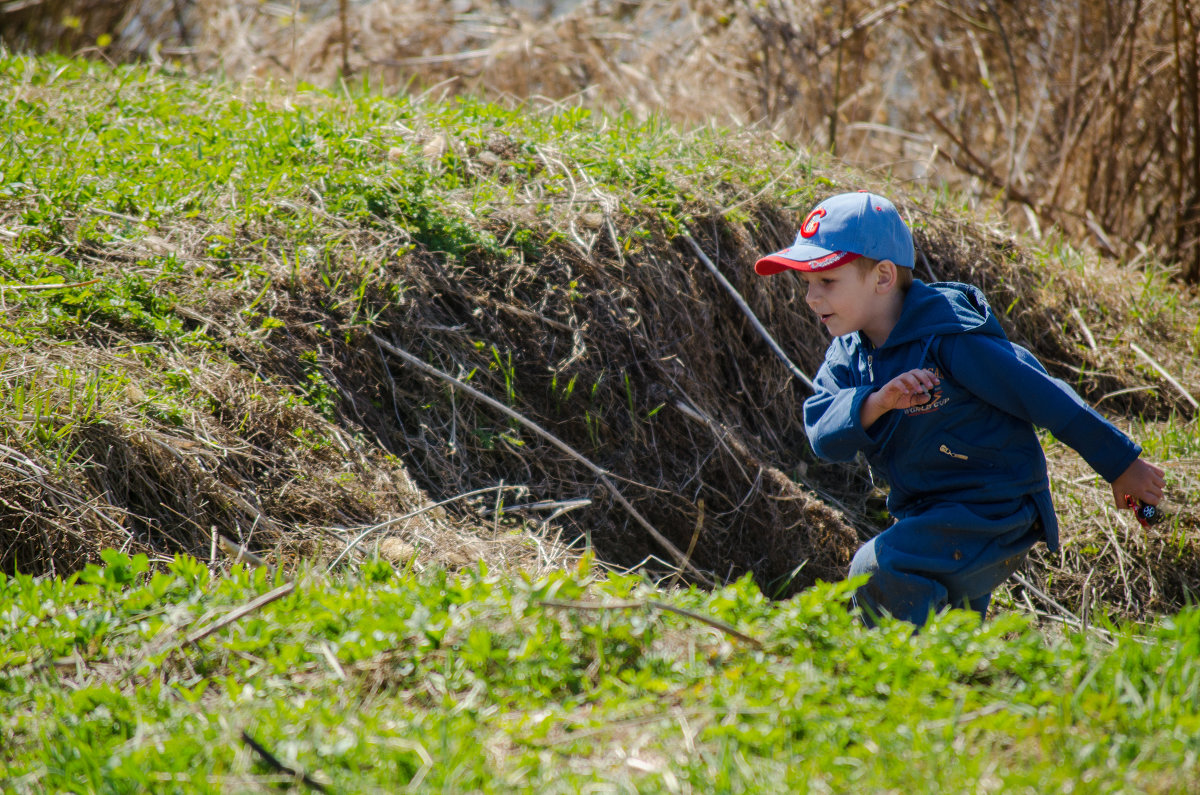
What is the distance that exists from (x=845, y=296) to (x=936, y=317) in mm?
306

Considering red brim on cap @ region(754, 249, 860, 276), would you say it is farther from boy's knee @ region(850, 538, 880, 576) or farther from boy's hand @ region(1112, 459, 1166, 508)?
boy's hand @ region(1112, 459, 1166, 508)

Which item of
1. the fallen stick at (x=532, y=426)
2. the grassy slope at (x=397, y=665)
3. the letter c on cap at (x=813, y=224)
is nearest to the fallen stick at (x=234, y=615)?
the grassy slope at (x=397, y=665)

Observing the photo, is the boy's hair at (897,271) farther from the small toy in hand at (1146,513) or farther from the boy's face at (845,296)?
the small toy in hand at (1146,513)

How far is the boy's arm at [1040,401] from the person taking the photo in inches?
118

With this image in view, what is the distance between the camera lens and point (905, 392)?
2906 mm

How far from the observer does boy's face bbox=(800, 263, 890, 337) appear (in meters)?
3.26

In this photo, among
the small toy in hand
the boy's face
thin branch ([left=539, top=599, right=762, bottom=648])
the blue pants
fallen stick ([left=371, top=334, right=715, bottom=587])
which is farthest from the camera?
fallen stick ([left=371, top=334, right=715, bottom=587])

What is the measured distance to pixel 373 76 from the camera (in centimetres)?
912

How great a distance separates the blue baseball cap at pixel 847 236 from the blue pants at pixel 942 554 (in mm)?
895

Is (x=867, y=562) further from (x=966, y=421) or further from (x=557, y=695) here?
(x=557, y=695)

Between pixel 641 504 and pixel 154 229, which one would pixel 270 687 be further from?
pixel 154 229

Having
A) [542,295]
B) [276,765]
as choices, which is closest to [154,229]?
[542,295]

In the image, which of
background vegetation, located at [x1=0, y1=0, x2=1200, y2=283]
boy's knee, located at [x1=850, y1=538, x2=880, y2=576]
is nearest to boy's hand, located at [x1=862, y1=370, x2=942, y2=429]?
boy's knee, located at [x1=850, y1=538, x2=880, y2=576]

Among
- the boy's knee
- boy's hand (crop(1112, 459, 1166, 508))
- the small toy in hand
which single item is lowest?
the boy's knee
